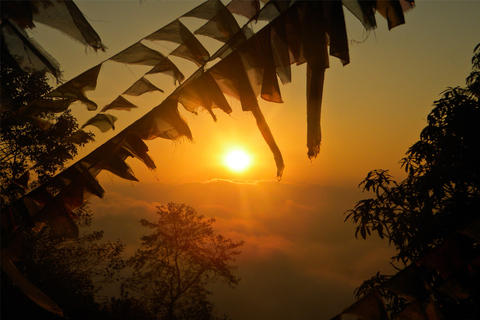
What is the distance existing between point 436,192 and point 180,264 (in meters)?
19.1

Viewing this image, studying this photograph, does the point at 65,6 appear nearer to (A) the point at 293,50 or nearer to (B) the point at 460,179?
(A) the point at 293,50

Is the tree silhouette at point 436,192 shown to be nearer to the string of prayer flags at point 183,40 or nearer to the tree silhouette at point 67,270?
the string of prayer flags at point 183,40

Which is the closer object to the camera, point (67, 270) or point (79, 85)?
point (79, 85)

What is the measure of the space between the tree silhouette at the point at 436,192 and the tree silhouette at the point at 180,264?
1698 centimetres

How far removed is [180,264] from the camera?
72.0ft

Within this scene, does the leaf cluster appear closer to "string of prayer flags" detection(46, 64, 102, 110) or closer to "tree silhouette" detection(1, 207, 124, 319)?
"string of prayer flags" detection(46, 64, 102, 110)

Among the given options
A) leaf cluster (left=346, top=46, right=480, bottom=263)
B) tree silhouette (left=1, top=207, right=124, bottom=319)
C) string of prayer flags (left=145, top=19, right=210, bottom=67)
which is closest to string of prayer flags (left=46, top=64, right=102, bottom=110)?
string of prayer flags (left=145, top=19, right=210, bottom=67)

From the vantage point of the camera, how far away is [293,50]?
2.66 meters

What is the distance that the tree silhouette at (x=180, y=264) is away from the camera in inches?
816

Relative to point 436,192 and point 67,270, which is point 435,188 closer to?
point 436,192

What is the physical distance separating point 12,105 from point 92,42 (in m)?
0.72

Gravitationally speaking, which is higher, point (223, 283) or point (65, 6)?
point (223, 283)

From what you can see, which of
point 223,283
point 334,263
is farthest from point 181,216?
point 334,263

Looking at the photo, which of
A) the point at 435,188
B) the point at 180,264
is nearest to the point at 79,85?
the point at 435,188
